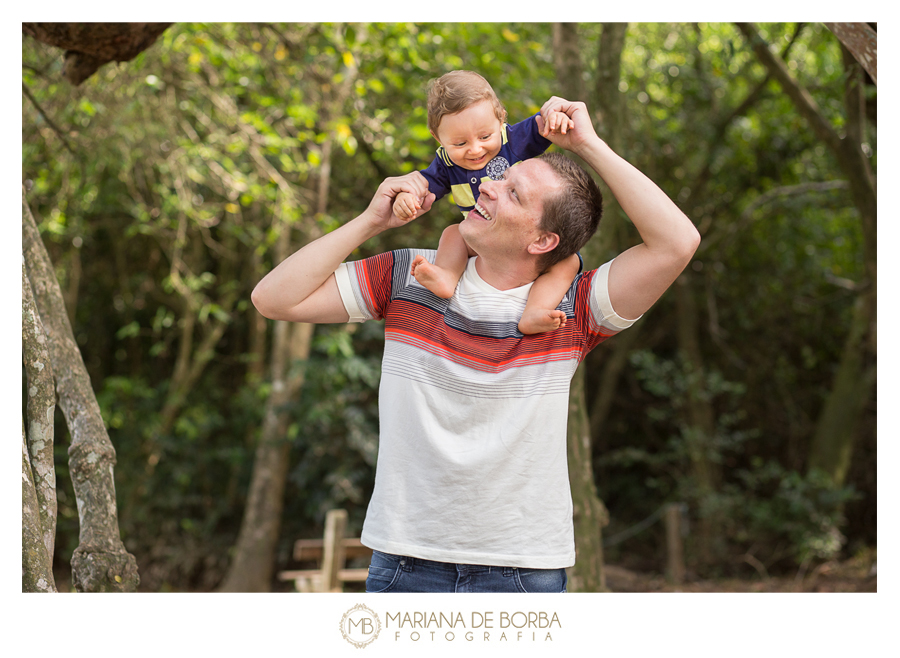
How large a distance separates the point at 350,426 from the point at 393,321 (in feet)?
14.2

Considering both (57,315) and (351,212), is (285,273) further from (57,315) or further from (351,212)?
(351,212)

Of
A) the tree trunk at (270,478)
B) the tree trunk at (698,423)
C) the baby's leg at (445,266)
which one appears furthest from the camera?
the tree trunk at (698,423)

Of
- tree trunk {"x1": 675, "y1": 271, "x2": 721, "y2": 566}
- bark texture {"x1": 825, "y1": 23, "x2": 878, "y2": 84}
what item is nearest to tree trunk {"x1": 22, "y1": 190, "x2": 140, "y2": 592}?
bark texture {"x1": 825, "y1": 23, "x2": 878, "y2": 84}

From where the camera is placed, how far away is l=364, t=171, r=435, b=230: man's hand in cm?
151

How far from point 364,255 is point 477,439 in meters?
4.86

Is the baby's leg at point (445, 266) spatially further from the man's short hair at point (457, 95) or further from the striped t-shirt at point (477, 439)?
the man's short hair at point (457, 95)

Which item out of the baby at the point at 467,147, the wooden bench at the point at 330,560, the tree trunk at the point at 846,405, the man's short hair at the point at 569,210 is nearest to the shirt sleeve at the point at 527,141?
the baby at the point at 467,147

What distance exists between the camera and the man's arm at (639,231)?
1.38 meters

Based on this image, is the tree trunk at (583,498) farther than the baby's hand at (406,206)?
Yes

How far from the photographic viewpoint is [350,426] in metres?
5.73

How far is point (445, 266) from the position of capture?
156 cm

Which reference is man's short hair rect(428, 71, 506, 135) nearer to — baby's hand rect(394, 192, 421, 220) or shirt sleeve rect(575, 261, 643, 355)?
baby's hand rect(394, 192, 421, 220)
